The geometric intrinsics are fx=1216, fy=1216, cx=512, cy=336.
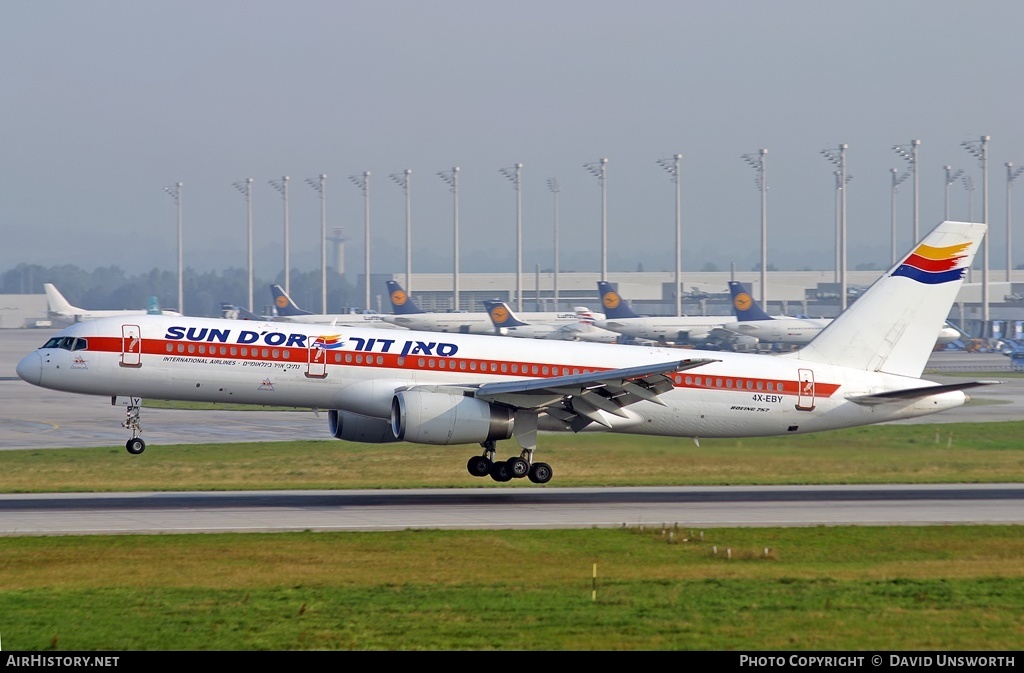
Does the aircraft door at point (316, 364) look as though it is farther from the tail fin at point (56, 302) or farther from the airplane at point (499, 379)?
the tail fin at point (56, 302)

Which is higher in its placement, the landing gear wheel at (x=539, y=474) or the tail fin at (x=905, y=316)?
the tail fin at (x=905, y=316)

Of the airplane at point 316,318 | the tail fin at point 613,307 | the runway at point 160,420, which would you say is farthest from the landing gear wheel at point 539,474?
the tail fin at point 613,307

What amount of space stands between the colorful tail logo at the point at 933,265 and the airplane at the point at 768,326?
259 feet

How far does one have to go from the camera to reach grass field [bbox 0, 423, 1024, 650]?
18547 millimetres

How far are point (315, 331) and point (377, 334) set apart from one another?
6.35 feet

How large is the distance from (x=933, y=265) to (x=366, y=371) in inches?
758

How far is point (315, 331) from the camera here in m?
38.0

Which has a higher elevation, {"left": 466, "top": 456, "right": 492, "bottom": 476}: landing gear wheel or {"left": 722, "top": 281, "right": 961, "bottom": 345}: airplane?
{"left": 722, "top": 281, "right": 961, "bottom": 345}: airplane

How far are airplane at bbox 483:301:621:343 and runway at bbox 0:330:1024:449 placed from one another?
157ft

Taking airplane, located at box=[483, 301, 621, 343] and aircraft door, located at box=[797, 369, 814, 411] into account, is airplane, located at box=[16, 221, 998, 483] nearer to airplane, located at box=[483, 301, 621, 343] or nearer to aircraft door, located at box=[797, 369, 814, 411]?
aircraft door, located at box=[797, 369, 814, 411]

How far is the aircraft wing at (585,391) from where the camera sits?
115ft

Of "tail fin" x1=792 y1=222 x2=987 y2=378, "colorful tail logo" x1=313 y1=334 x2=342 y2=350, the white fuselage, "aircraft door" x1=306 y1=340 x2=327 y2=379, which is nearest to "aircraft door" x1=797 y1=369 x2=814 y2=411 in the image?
the white fuselage
